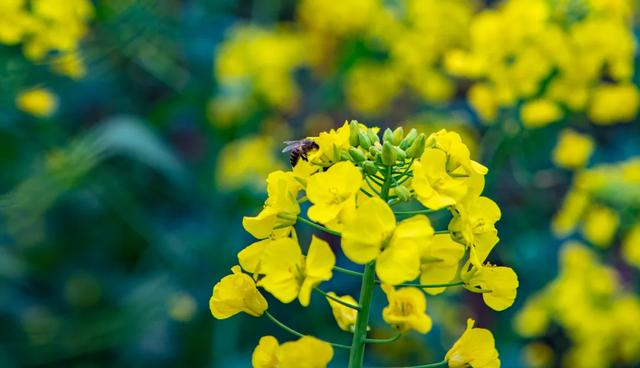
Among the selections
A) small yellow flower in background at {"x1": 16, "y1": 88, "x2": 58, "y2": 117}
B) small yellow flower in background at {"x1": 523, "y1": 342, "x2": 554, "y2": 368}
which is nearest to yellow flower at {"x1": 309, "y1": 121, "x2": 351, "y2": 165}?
small yellow flower in background at {"x1": 16, "y1": 88, "x2": 58, "y2": 117}

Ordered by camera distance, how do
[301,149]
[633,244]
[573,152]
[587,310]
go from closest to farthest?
1. [301,149]
2. [633,244]
3. [573,152]
4. [587,310]

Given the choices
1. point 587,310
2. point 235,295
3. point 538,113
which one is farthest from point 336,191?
point 587,310

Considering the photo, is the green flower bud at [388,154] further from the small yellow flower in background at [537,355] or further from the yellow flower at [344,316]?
the small yellow flower in background at [537,355]

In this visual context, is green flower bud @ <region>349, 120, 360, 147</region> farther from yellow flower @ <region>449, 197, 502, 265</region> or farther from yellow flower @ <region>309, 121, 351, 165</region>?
yellow flower @ <region>449, 197, 502, 265</region>

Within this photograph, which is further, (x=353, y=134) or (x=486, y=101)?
(x=486, y=101)

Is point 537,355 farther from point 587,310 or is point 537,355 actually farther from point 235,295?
point 235,295

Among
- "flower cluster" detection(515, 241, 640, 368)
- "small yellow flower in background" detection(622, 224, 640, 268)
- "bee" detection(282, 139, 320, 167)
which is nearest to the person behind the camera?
"bee" detection(282, 139, 320, 167)

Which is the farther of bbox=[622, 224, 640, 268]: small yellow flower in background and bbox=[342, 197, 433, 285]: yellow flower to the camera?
bbox=[622, 224, 640, 268]: small yellow flower in background
